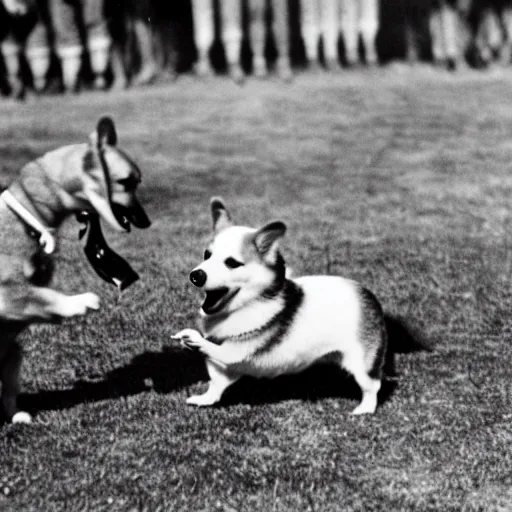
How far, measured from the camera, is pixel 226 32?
14188 millimetres

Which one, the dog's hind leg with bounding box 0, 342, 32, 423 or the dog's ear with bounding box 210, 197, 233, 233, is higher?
the dog's ear with bounding box 210, 197, 233, 233

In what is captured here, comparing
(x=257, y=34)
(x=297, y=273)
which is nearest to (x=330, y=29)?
(x=257, y=34)

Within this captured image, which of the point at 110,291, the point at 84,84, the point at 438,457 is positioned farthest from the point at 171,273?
the point at 84,84

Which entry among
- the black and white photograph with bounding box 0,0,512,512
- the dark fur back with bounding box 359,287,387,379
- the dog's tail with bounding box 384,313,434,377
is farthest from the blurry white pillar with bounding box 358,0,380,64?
the dark fur back with bounding box 359,287,387,379

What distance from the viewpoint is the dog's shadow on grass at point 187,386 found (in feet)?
19.7

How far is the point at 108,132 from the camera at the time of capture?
5.13 meters

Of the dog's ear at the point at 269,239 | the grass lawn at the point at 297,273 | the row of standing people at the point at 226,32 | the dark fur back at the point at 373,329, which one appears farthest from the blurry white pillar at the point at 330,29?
the dog's ear at the point at 269,239

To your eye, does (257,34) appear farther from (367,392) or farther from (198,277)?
(198,277)

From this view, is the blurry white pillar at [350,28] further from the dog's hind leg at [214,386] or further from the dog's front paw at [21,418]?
the dog's front paw at [21,418]

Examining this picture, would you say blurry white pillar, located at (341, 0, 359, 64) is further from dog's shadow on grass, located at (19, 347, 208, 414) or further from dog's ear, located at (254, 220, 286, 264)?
dog's ear, located at (254, 220, 286, 264)

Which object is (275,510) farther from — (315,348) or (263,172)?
(263,172)

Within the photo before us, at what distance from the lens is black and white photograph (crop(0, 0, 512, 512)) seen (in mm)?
5113

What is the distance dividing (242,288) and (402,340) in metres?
1.82

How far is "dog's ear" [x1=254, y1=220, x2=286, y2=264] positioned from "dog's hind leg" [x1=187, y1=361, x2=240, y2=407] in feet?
2.23
